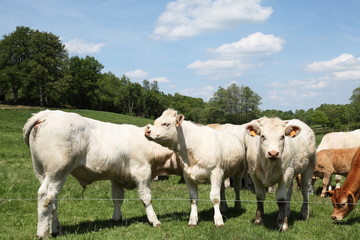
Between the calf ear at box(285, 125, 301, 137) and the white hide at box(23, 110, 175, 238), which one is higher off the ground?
the calf ear at box(285, 125, 301, 137)

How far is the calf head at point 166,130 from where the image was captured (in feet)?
24.7

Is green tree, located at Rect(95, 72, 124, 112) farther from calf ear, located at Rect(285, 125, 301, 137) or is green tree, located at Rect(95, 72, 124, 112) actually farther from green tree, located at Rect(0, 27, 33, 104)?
calf ear, located at Rect(285, 125, 301, 137)

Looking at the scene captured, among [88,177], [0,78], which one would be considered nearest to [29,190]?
[88,177]

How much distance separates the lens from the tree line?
6309 cm

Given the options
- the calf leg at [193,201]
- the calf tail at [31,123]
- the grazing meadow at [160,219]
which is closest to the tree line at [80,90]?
the grazing meadow at [160,219]

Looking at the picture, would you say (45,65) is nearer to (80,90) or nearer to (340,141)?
(80,90)

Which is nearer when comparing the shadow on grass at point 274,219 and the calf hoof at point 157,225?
the calf hoof at point 157,225

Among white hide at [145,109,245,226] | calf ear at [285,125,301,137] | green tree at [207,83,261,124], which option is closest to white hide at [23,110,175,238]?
white hide at [145,109,245,226]

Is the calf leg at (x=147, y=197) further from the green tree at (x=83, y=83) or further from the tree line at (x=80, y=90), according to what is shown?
the green tree at (x=83, y=83)

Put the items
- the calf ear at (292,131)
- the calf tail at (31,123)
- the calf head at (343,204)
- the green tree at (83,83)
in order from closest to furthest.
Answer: the calf tail at (31,123) → the calf ear at (292,131) → the calf head at (343,204) → the green tree at (83,83)

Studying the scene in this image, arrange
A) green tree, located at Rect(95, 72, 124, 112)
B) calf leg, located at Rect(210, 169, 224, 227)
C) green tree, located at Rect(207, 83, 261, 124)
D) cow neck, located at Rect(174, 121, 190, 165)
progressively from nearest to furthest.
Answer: calf leg, located at Rect(210, 169, 224, 227) < cow neck, located at Rect(174, 121, 190, 165) < green tree, located at Rect(95, 72, 124, 112) < green tree, located at Rect(207, 83, 261, 124)

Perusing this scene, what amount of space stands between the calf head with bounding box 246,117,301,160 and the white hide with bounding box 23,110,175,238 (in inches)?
90.9

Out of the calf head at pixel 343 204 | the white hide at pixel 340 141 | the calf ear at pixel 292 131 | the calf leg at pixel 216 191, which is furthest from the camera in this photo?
the white hide at pixel 340 141

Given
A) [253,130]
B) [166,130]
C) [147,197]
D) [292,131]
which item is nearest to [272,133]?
[253,130]
